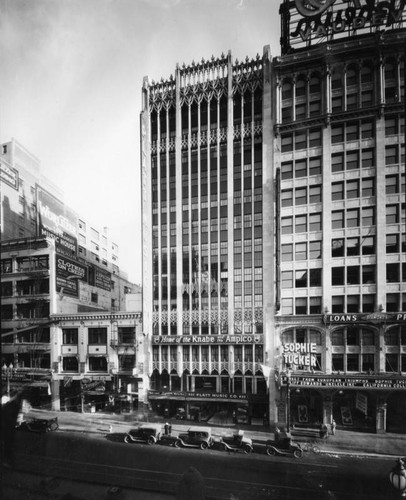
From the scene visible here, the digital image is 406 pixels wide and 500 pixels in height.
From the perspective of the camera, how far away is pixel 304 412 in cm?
2308

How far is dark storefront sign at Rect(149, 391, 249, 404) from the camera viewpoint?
78.4 feet

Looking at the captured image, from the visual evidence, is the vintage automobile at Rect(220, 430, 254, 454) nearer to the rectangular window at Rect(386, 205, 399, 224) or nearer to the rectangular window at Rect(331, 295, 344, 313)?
the rectangular window at Rect(331, 295, 344, 313)

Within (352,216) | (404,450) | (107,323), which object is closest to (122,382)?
(107,323)

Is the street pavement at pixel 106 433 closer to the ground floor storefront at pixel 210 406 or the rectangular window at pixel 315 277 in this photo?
the ground floor storefront at pixel 210 406

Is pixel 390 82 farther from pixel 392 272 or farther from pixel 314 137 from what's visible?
pixel 392 272

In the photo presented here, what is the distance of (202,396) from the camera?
80.5 feet

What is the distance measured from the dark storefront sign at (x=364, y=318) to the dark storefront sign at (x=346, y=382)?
3.62 m

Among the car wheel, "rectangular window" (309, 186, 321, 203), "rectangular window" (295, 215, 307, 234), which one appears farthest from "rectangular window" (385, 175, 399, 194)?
the car wheel

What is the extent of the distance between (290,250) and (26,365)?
76.0ft

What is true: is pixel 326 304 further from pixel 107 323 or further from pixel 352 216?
pixel 107 323

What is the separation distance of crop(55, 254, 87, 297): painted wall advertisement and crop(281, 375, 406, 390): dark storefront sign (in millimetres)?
19186

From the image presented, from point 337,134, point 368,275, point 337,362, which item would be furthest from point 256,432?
point 337,134

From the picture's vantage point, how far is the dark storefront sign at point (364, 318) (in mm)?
20984

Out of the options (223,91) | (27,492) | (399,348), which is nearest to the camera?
(27,492)
